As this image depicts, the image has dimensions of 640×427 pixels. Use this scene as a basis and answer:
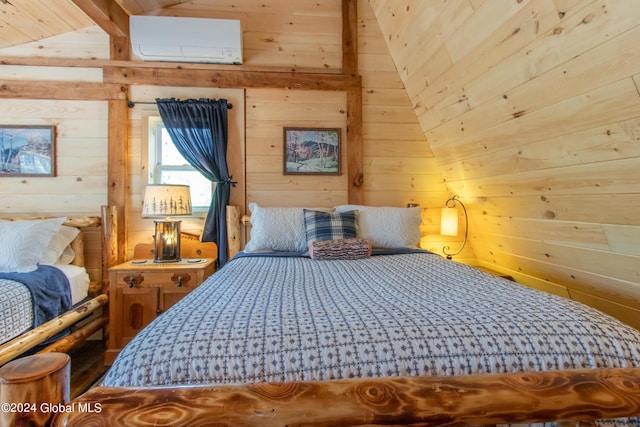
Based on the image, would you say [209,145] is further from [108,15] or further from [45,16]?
[45,16]

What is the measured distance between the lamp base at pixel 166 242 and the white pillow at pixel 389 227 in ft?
4.47

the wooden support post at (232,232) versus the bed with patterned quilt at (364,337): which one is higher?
the wooden support post at (232,232)

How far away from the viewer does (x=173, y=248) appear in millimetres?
2354

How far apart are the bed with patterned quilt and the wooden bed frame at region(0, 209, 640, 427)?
3.7 inches

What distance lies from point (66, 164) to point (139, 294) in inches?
49.3

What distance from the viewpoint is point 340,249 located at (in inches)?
77.5

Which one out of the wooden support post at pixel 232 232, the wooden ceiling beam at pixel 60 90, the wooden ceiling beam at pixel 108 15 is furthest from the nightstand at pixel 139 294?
the wooden ceiling beam at pixel 108 15

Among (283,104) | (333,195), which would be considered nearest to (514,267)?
(333,195)

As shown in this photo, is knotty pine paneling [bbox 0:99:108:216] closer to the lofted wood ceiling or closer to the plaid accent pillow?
the lofted wood ceiling

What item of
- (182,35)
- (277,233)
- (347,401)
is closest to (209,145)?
(182,35)

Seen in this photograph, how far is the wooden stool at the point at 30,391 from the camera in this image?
53 centimetres

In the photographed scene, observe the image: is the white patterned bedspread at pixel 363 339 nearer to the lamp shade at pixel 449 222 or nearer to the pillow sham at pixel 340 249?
the pillow sham at pixel 340 249

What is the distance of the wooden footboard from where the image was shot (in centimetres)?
56

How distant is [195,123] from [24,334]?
1.70m
